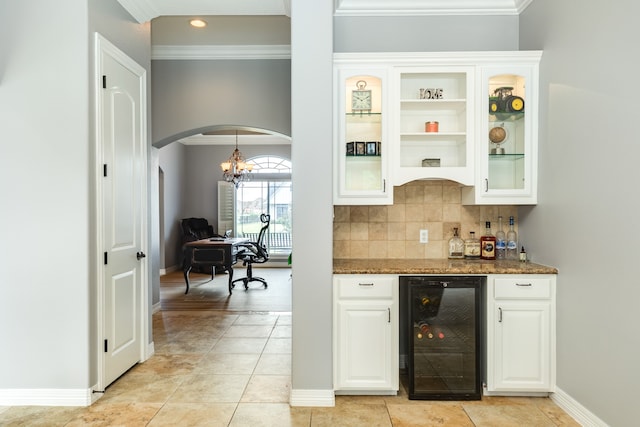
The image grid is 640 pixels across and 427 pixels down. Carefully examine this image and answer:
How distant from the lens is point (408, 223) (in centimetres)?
335

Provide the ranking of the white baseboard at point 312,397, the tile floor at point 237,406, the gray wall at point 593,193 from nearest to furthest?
the gray wall at point 593,193 < the tile floor at point 237,406 < the white baseboard at point 312,397

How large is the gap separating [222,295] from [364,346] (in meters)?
4.15

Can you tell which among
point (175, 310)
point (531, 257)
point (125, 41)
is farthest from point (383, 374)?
point (175, 310)

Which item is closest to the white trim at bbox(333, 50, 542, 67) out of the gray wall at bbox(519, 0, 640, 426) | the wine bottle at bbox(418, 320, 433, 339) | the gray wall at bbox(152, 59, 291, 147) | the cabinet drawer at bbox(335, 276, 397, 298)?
the gray wall at bbox(519, 0, 640, 426)

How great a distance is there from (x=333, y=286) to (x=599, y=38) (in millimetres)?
2163

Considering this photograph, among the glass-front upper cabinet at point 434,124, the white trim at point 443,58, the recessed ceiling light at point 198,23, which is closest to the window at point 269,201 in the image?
the recessed ceiling light at point 198,23

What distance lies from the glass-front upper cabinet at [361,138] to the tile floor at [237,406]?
1407mm

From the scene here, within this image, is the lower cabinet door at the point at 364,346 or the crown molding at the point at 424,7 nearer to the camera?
the lower cabinet door at the point at 364,346

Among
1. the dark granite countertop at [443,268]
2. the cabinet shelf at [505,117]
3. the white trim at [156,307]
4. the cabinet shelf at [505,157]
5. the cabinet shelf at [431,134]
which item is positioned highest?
the cabinet shelf at [505,117]

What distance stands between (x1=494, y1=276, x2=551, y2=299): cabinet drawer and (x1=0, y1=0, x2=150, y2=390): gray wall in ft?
9.09

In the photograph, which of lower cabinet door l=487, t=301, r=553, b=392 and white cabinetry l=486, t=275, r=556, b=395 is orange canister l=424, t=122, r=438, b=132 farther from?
lower cabinet door l=487, t=301, r=553, b=392

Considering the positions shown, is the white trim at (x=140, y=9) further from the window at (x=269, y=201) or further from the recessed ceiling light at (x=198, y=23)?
the window at (x=269, y=201)

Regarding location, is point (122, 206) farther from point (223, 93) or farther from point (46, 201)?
point (223, 93)

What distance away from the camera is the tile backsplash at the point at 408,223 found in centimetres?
335
